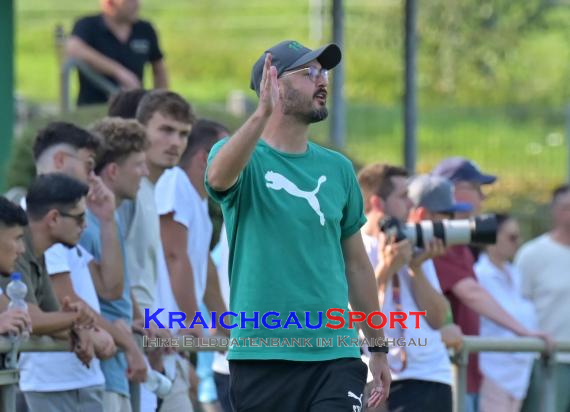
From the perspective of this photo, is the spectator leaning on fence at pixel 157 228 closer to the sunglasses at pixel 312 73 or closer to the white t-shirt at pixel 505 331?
the sunglasses at pixel 312 73

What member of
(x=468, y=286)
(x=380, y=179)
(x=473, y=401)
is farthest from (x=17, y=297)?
(x=473, y=401)

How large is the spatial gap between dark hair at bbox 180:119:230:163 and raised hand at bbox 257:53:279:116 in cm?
263

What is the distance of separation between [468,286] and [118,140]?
243 cm

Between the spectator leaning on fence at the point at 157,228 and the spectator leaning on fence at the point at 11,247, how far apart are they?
1.18m

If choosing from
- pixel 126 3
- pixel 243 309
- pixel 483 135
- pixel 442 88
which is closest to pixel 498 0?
pixel 483 135

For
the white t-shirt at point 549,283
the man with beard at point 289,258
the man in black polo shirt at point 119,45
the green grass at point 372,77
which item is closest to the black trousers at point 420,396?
the man with beard at point 289,258

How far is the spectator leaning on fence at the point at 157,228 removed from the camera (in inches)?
298

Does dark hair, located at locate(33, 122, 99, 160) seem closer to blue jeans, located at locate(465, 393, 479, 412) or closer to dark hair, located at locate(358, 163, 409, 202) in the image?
dark hair, located at locate(358, 163, 409, 202)

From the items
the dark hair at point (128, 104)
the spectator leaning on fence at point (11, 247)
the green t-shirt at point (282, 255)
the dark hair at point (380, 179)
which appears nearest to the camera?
the green t-shirt at point (282, 255)

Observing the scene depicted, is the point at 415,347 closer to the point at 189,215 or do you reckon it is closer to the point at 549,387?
the point at 549,387

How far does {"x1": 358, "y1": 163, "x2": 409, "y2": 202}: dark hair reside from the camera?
8070 millimetres

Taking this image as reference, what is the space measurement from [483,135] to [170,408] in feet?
39.1

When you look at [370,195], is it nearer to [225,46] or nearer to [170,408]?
[170,408]

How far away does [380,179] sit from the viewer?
8109 mm
